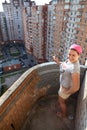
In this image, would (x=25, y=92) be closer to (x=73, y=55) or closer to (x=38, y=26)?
(x=73, y=55)

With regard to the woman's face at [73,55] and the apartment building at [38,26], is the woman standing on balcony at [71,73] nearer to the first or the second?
the woman's face at [73,55]

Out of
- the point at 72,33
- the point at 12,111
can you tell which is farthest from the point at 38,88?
the point at 72,33

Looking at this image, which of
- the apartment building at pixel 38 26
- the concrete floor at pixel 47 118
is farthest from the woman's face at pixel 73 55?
the apartment building at pixel 38 26

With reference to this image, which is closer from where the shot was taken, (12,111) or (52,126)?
(12,111)

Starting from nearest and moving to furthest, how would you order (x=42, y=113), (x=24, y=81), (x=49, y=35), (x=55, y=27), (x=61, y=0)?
(x=24, y=81), (x=42, y=113), (x=61, y=0), (x=55, y=27), (x=49, y=35)

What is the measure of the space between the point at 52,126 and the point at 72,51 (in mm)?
1422

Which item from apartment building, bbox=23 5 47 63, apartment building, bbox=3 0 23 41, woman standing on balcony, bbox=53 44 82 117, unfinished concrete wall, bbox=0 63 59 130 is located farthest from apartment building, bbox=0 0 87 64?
woman standing on balcony, bbox=53 44 82 117

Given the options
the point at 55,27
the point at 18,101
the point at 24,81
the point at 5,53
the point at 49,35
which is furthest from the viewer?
the point at 5,53

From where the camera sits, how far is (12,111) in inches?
59.4

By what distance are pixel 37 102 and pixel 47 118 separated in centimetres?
40

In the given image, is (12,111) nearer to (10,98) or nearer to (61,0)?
(10,98)

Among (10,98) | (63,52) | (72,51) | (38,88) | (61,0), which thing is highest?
(61,0)

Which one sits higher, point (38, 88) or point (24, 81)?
point (24, 81)

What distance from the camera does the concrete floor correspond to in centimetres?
195
